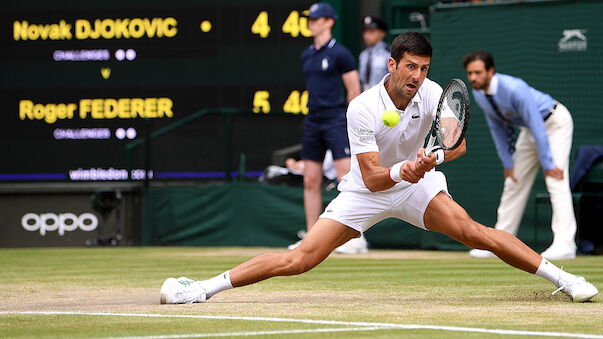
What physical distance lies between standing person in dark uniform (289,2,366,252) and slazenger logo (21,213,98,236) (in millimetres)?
3989

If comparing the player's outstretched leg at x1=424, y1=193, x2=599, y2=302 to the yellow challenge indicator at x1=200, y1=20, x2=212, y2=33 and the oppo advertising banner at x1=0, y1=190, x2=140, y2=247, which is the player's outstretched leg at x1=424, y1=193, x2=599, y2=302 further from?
the oppo advertising banner at x1=0, y1=190, x2=140, y2=247

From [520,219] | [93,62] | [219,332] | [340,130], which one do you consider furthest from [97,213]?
[219,332]

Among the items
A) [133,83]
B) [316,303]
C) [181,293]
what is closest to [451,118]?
[316,303]

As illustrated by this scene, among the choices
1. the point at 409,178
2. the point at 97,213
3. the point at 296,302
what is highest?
the point at 409,178

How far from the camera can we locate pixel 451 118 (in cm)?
613

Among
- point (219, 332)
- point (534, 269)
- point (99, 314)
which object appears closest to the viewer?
point (219, 332)

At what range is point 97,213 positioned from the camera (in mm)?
13992

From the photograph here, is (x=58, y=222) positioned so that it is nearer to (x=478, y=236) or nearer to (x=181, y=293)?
(x=181, y=293)

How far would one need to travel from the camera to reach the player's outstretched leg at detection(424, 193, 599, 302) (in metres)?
6.21

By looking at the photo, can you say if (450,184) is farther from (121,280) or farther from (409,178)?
(409,178)

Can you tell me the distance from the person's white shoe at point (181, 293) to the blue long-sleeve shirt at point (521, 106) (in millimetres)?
4710

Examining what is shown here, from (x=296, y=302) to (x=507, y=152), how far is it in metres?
4.81

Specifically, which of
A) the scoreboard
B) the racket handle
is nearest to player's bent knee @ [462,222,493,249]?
the racket handle

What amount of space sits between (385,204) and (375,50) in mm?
6479
